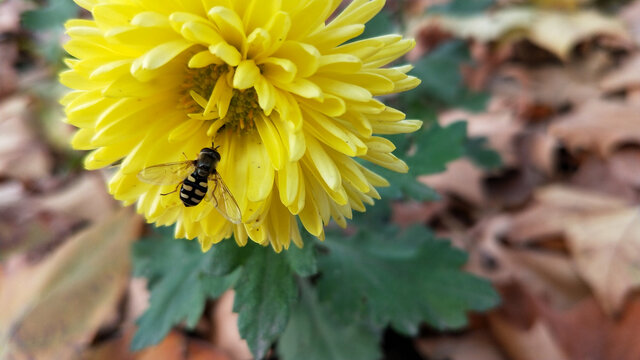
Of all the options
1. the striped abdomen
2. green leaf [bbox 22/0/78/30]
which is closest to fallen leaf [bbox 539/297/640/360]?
the striped abdomen

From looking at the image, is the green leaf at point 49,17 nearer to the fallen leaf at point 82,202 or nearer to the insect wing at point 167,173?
the fallen leaf at point 82,202

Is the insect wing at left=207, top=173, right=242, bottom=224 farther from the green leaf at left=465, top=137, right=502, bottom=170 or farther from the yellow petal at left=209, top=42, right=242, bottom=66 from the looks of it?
the green leaf at left=465, top=137, right=502, bottom=170

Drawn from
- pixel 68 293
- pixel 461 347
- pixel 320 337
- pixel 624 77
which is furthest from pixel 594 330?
pixel 68 293

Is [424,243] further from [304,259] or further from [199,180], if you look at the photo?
[199,180]

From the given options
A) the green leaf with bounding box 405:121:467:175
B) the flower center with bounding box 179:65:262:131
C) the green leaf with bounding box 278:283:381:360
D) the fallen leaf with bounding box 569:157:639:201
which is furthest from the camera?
the fallen leaf with bounding box 569:157:639:201

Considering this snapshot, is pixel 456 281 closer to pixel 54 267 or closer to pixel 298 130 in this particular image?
pixel 298 130

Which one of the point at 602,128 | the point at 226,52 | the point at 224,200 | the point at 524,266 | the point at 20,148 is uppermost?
the point at 226,52

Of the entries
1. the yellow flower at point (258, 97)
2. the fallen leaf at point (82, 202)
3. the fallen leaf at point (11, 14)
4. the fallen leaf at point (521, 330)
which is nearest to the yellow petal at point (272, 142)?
the yellow flower at point (258, 97)
